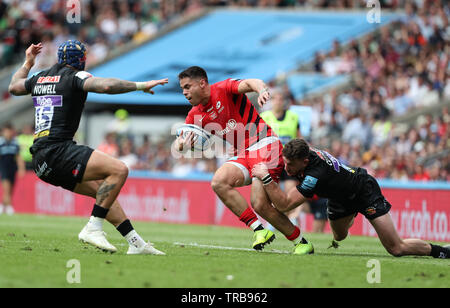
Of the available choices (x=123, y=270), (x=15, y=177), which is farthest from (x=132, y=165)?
(x=123, y=270)

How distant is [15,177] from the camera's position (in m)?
23.2

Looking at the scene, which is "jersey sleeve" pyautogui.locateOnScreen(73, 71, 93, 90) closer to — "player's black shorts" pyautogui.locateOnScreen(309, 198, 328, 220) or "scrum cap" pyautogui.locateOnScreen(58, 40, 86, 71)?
"scrum cap" pyautogui.locateOnScreen(58, 40, 86, 71)

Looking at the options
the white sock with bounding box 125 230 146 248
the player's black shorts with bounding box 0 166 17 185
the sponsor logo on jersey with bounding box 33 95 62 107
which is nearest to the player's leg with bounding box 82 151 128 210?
the white sock with bounding box 125 230 146 248

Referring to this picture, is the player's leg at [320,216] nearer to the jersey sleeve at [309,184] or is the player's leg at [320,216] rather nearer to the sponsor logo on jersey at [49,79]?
the jersey sleeve at [309,184]

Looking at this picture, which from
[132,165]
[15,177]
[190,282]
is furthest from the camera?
[132,165]

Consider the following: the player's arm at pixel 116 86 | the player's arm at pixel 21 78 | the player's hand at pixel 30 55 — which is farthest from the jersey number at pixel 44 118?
the player's hand at pixel 30 55

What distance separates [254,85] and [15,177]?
1462 centimetres

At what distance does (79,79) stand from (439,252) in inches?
202

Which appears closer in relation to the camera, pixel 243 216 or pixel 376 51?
pixel 243 216

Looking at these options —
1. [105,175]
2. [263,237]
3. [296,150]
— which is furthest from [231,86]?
[105,175]

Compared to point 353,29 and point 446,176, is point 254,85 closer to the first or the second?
point 446,176

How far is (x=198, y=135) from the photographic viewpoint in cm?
1077

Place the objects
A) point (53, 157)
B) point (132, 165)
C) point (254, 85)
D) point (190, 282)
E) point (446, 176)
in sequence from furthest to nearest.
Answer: point (132, 165) < point (446, 176) < point (254, 85) < point (53, 157) < point (190, 282)

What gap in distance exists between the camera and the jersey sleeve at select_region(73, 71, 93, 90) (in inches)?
369
